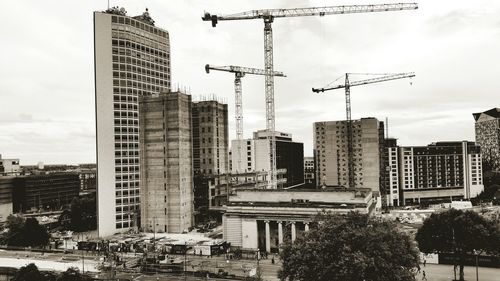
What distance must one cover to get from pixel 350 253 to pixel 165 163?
263ft

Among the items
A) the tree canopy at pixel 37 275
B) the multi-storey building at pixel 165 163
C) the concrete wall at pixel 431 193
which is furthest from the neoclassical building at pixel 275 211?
the concrete wall at pixel 431 193

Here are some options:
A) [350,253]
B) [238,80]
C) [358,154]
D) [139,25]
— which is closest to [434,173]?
[358,154]

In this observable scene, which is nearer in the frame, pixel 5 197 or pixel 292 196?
pixel 292 196

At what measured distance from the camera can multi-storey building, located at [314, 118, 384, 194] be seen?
594 feet

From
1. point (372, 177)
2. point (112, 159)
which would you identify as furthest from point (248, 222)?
point (372, 177)

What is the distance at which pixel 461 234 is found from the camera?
218 ft

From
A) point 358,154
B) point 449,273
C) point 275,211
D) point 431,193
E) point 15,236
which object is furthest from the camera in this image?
point 431,193

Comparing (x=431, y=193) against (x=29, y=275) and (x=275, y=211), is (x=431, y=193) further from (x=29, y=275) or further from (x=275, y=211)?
(x=29, y=275)

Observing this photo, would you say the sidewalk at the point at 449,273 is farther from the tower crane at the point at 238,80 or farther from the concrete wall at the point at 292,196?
the tower crane at the point at 238,80

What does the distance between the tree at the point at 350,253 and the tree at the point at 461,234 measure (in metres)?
17.5

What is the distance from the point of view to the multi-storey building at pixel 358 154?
594 feet

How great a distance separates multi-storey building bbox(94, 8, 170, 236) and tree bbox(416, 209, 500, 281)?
85633mm

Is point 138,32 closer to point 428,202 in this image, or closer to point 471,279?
point 471,279

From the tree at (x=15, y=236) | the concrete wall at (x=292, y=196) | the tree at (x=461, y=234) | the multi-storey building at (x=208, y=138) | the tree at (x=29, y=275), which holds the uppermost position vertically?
the multi-storey building at (x=208, y=138)
